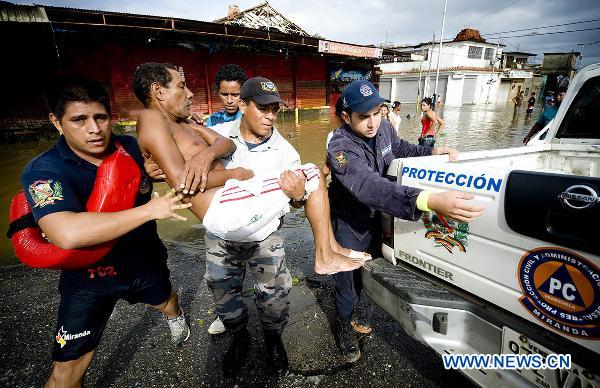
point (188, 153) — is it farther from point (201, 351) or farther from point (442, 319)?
point (442, 319)

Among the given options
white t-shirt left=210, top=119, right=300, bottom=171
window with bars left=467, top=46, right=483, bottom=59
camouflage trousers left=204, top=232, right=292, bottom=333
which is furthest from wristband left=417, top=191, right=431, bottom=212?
window with bars left=467, top=46, right=483, bottom=59

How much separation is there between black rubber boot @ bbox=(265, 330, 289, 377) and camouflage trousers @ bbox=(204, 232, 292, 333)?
0.07 meters

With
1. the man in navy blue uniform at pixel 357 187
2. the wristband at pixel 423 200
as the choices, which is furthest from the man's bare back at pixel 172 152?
the wristband at pixel 423 200

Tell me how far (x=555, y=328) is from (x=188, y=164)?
2.16 m

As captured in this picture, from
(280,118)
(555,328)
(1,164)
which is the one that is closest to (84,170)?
(555,328)

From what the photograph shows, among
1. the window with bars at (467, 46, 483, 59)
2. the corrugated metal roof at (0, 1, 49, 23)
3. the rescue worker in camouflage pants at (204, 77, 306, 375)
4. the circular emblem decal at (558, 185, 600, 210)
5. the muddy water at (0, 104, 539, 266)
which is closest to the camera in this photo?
the circular emblem decal at (558, 185, 600, 210)

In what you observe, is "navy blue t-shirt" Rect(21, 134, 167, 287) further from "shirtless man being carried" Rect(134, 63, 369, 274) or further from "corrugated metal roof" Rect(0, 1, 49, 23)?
"corrugated metal roof" Rect(0, 1, 49, 23)

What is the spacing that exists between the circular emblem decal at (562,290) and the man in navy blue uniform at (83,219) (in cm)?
194

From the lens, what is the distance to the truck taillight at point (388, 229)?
2186 millimetres

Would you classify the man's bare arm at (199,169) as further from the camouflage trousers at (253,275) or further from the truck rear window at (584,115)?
the truck rear window at (584,115)

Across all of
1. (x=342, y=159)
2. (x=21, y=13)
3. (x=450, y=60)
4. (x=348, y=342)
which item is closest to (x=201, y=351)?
(x=348, y=342)

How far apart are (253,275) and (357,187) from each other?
1156mm

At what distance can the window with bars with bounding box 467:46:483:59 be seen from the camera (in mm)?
41347

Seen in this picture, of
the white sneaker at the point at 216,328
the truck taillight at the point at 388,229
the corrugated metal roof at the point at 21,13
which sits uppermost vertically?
the corrugated metal roof at the point at 21,13
